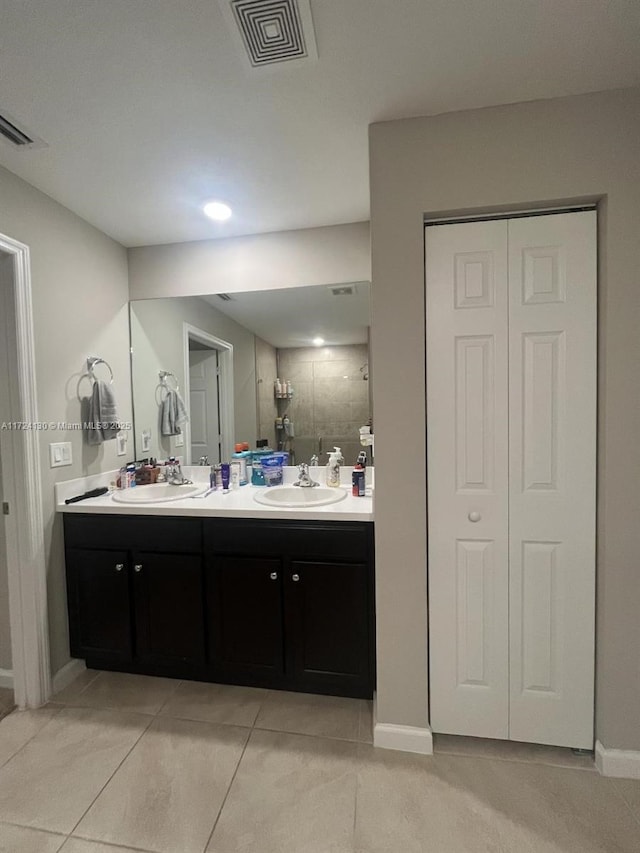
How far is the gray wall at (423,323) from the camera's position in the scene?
4.27 ft

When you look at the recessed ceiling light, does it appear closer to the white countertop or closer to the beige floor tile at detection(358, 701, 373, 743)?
the white countertop

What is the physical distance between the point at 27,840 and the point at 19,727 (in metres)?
0.60

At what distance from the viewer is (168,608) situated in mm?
1811

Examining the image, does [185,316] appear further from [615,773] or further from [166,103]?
[615,773]

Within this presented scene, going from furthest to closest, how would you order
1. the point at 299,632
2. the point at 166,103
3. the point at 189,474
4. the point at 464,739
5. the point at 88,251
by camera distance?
1. the point at 189,474
2. the point at 88,251
3. the point at 299,632
4. the point at 464,739
5. the point at 166,103

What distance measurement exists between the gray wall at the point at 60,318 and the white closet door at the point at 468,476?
1.79m

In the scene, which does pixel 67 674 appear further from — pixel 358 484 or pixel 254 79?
pixel 254 79

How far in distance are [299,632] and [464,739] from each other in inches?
31.0

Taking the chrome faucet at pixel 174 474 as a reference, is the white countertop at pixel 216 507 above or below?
below

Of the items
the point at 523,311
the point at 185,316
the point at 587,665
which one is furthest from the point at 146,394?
the point at 587,665

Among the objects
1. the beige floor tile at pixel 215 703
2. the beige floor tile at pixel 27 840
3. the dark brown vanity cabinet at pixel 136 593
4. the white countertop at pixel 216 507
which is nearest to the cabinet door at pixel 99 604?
the dark brown vanity cabinet at pixel 136 593

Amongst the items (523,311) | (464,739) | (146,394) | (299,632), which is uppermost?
→ (523,311)

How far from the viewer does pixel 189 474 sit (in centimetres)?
241

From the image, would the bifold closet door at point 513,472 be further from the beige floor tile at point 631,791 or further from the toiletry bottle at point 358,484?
the toiletry bottle at point 358,484
